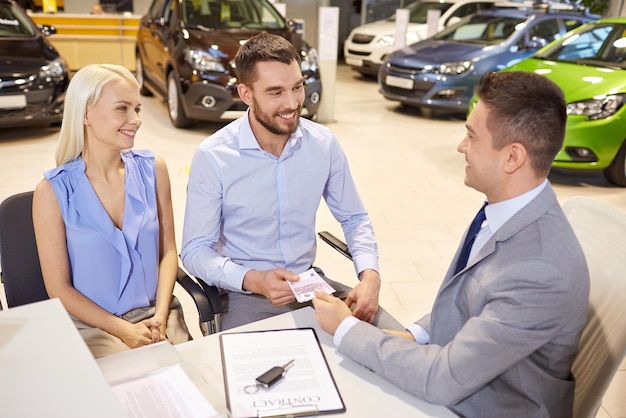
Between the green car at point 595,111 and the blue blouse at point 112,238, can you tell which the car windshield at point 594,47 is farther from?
the blue blouse at point 112,238

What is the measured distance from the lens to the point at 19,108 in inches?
225

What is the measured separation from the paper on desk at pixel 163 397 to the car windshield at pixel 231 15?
5.61 m

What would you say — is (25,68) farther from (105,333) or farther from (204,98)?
(105,333)

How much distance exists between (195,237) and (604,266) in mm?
1337

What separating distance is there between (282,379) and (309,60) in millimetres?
5432

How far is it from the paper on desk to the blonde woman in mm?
550

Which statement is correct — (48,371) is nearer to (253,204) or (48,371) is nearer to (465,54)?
(253,204)

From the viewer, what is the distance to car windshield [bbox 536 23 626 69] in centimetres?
566

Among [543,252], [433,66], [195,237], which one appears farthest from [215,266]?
[433,66]

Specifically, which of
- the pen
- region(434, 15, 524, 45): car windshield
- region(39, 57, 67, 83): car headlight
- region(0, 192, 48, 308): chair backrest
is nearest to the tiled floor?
region(39, 57, 67, 83): car headlight

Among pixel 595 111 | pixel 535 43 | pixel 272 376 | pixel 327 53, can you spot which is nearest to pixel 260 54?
pixel 272 376

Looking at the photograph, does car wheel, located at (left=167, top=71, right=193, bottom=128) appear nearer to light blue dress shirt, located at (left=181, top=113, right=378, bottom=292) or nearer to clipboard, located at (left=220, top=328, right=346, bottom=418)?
light blue dress shirt, located at (left=181, top=113, right=378, bottom=292)

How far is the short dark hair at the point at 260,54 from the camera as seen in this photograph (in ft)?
7.02

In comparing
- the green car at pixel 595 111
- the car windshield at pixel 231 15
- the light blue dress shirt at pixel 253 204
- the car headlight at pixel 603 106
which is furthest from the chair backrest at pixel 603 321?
the car windshield at pixel 231 15
